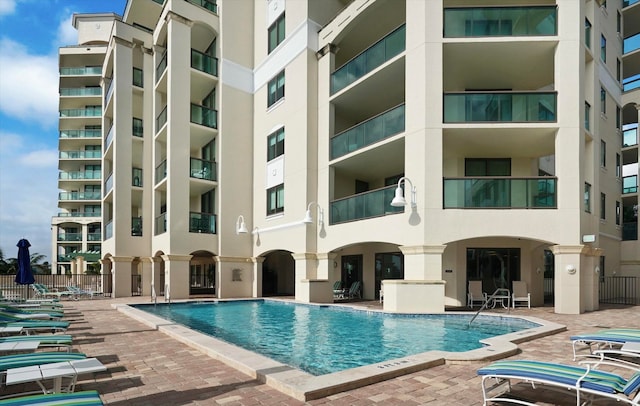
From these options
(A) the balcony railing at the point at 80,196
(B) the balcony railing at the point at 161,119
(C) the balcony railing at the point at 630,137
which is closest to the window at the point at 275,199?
(B) the balcony railing at the point at 161,119

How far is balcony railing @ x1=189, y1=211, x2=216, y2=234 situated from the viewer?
74.0 feet

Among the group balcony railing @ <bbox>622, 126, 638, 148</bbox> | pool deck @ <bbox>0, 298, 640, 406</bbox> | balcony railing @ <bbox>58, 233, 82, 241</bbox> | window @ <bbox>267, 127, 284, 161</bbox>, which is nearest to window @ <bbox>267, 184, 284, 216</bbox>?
window @ <bbox>267, 127, 284, 161</bbox>

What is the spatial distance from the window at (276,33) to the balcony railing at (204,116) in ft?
15.4

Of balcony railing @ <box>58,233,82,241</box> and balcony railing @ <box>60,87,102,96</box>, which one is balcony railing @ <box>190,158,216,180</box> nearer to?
balcony railing @ <box>60,87,102,96</box>

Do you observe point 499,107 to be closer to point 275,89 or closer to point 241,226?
point 275,89

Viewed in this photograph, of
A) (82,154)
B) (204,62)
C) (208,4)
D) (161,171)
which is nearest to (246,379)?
(161,171)

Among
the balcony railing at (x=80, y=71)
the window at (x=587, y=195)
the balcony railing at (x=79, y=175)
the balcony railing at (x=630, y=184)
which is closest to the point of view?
the window at (x=587, y=195)

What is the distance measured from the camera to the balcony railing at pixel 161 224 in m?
23.0

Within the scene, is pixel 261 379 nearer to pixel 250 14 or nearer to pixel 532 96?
pixel 532 96

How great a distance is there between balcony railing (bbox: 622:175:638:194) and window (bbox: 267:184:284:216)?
2153 cm

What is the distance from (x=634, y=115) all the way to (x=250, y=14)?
2565 cm

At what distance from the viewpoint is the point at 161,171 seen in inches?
952

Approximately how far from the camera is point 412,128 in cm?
1606

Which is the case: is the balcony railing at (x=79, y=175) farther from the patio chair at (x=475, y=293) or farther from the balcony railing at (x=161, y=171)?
the patio chair at (x=475, y=293)
